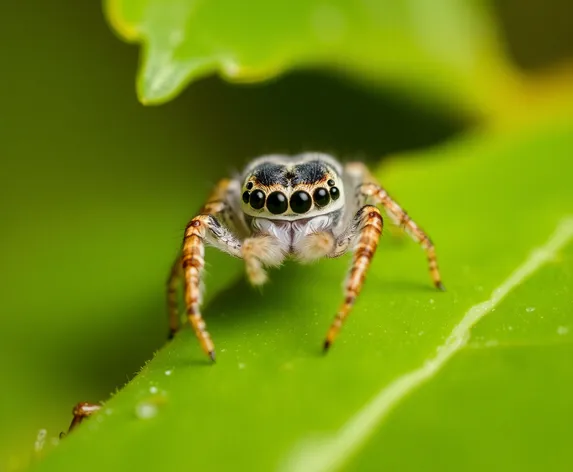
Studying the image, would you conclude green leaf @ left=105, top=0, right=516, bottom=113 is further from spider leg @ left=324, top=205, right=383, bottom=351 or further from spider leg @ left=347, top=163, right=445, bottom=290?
spider leg @ left=324, top=205, right=383, bottom=351

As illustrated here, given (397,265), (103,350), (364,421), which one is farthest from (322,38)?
(364,421)

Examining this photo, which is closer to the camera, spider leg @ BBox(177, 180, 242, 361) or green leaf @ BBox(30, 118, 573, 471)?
green leaf @ BBox(30, 118, 573, 471)

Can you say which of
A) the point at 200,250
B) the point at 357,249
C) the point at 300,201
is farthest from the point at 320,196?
the point at 200,250

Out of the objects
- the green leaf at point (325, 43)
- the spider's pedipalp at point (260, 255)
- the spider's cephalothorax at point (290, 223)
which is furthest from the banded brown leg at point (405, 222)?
the green leaf at point (325, 43)

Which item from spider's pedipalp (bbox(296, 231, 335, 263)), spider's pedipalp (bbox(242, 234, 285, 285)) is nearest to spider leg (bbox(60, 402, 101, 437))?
spider's pedipalp (bbox(242, 234, 285, 285))

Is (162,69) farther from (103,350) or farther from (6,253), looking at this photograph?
(6,253)

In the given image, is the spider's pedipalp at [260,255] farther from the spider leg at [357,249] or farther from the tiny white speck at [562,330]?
the tiny white speck at [562,330]
